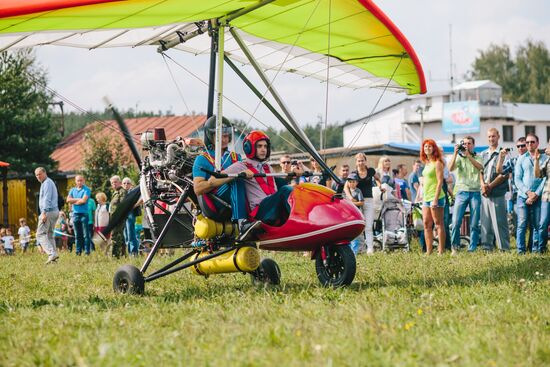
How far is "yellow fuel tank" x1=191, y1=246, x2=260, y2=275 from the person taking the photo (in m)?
7.62

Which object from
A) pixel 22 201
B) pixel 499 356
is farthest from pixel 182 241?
pixel 22 201

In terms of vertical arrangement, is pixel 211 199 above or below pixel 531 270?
above

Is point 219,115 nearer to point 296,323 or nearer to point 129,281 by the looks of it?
point 129,281

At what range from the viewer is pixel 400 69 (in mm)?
10438

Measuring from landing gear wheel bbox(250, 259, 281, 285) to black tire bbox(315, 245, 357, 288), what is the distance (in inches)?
29.3

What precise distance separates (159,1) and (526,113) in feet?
264

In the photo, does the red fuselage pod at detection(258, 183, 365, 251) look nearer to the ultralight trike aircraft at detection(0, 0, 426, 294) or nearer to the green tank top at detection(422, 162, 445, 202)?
the ultralight trike aircraft at detection(0, 0, 426, 294)

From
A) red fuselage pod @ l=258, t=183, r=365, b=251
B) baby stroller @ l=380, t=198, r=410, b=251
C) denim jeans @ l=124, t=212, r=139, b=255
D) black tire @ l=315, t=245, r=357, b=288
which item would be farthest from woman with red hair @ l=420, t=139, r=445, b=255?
denim jeans @ l=124, t=212, r=139, b=255

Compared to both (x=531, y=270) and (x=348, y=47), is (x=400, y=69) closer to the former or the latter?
(x=348, y=47)

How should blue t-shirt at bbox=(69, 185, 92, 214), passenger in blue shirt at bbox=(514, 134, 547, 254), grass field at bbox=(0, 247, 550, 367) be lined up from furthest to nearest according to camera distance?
1. blue t-shirt at bbox=(69, 185, 92, 214)
2. passenger in blue shirt at bbox=(514, 134, 547, 254)
3. grass field at bbox=(0, 247, 550, 367)

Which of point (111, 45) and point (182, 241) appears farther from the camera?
point (111, 45)

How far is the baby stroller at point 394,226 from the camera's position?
1479 cm

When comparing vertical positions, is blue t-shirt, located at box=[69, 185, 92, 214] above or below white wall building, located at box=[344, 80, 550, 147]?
below

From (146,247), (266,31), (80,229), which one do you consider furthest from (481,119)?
(266,31)
